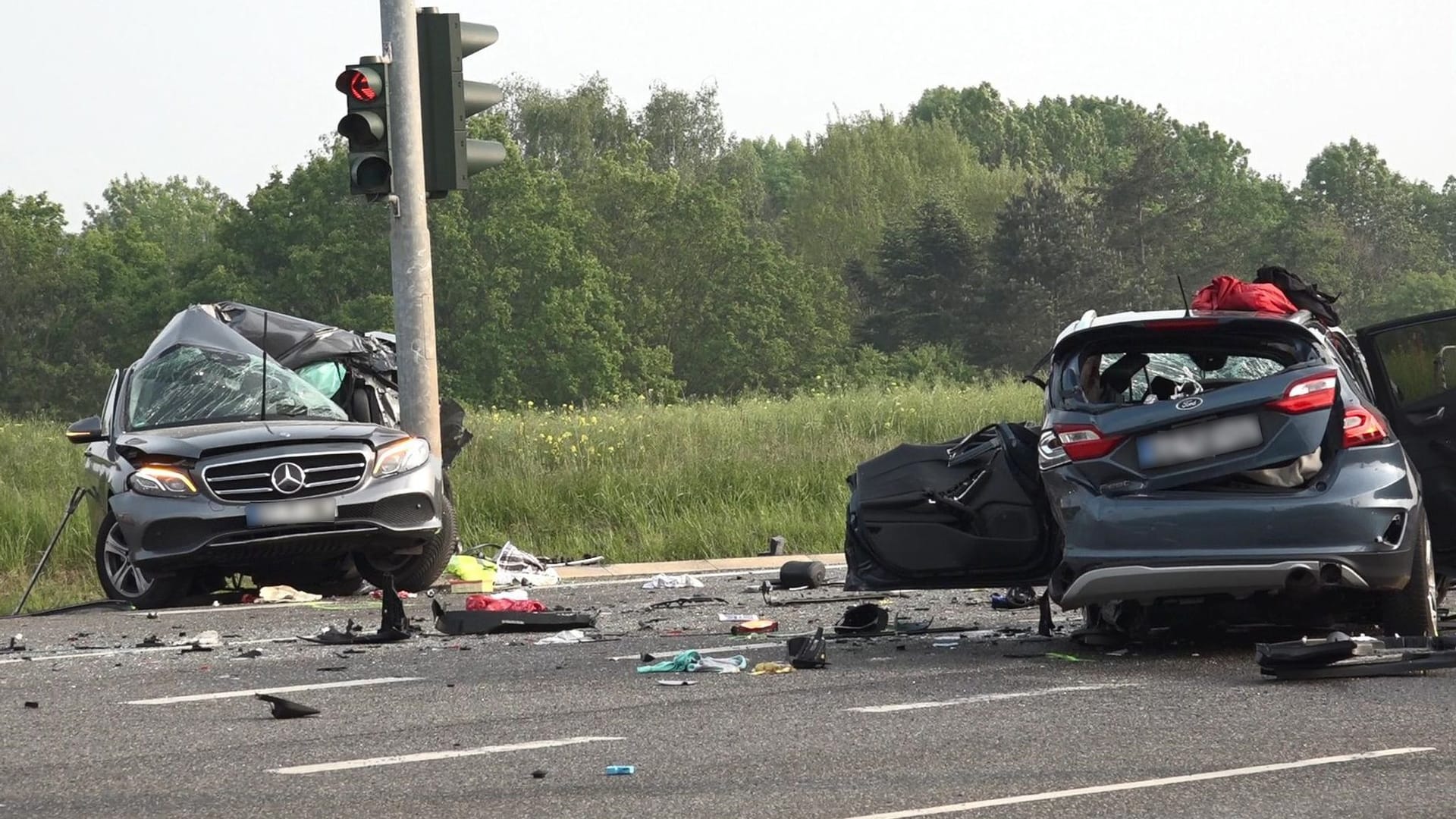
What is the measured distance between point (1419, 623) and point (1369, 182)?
129280 millimetres

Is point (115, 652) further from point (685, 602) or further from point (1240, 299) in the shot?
point (1240, 299)

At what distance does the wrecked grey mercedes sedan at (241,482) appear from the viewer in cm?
1250

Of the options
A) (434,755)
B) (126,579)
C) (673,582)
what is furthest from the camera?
(673,582)

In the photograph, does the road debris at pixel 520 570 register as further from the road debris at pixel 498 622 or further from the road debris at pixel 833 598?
the road debris at pixel 498 622

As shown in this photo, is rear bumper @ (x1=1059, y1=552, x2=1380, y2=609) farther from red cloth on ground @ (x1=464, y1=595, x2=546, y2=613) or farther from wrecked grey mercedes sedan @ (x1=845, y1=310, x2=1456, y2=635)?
red cloth on ground @ (x1=464, y1=595, x2=546, y2=613)

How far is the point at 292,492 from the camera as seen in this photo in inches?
496

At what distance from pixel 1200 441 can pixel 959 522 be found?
141cm

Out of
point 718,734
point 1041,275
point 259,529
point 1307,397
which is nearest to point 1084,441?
point 1307,397

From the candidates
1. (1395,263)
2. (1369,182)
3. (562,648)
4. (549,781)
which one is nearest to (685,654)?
(562,648)

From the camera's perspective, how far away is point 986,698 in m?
7.92

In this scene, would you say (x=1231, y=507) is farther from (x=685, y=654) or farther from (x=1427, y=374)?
(x=685, y=654)

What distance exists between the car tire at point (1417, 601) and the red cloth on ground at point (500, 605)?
4.47m

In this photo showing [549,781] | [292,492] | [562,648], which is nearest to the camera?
[549,781]

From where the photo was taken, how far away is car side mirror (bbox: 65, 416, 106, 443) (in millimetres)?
13266
